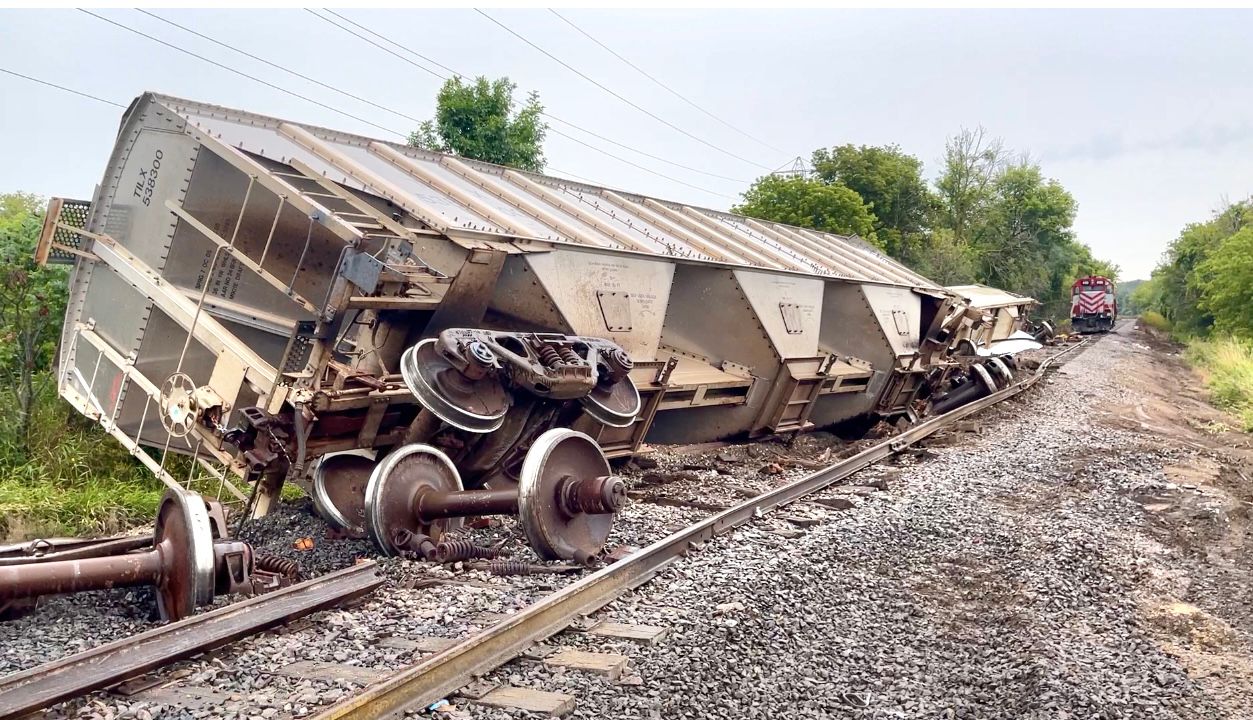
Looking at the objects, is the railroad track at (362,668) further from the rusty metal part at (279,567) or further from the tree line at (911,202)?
the tree line at (911,202)

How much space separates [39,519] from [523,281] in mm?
4395

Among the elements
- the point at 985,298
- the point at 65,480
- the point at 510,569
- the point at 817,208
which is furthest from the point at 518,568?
the point at 817,208

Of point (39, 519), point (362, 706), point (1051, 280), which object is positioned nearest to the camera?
point (362, 706)

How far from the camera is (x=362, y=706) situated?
270 centimetres

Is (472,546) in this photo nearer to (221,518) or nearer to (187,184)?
(221,518)

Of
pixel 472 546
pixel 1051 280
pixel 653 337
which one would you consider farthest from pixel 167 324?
pixel 1051 280

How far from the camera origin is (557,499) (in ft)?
15.6

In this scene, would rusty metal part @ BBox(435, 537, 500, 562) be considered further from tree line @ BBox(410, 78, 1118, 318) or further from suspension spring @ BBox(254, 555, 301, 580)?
tree line @ BBox(410, 78, 1118, 318)

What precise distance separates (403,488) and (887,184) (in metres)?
38.4

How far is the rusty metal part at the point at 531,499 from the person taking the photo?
15.1 ft

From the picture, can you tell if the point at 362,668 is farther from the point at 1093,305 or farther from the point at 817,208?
the point at 1093,305

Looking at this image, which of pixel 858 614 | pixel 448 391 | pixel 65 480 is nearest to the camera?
pixel 858 614

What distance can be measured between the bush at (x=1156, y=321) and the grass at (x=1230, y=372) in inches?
887

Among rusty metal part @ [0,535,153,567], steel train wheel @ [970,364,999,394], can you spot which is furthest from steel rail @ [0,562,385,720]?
steel train wheel @ [970,364,999,394]
